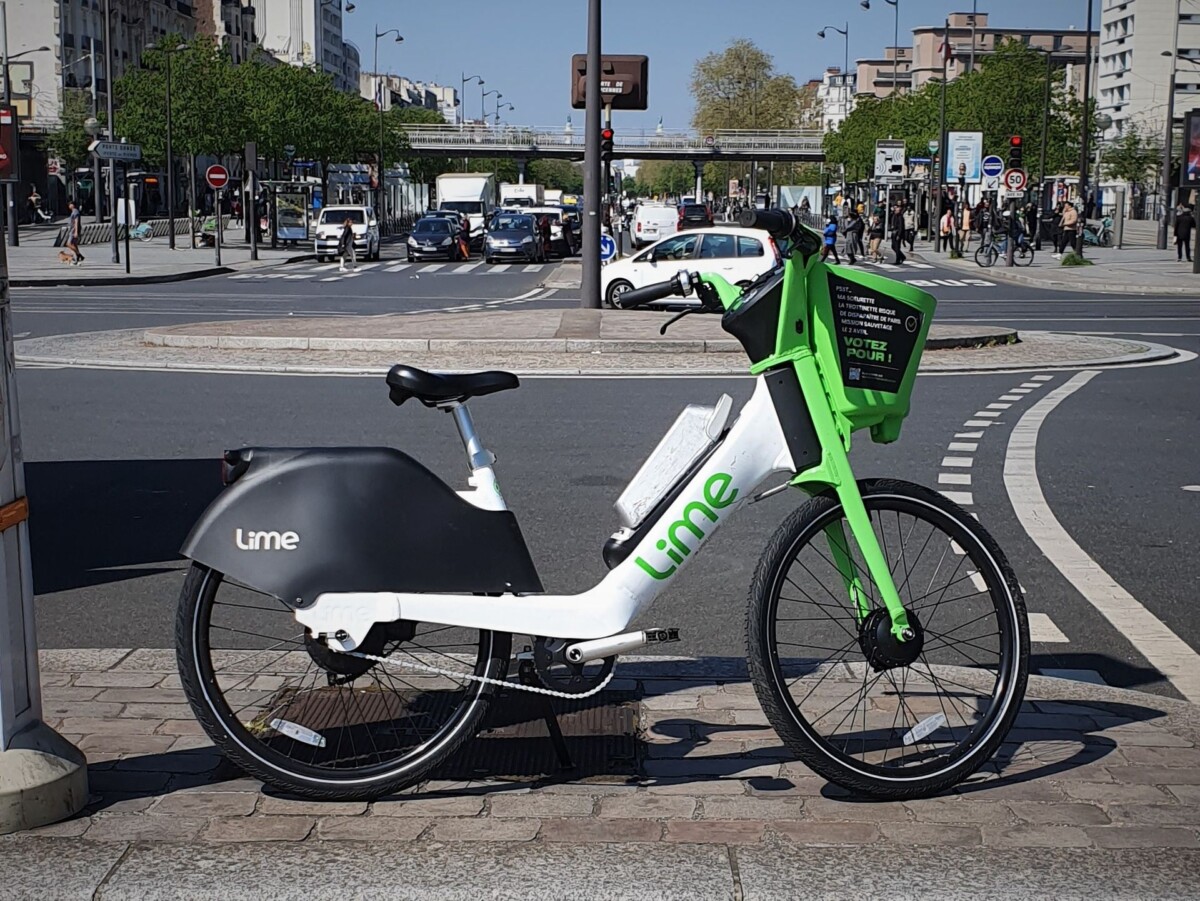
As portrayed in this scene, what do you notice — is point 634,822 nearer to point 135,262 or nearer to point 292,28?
point 135,262

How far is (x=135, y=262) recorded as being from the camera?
4456 cm

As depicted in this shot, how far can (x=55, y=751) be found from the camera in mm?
4016

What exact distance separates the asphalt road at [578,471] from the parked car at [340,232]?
122 ft

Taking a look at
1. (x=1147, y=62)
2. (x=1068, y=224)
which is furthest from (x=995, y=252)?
(x=1147, y=62)

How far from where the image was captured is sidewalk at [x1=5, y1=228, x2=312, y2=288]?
3609 cm

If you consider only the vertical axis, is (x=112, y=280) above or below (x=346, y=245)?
below

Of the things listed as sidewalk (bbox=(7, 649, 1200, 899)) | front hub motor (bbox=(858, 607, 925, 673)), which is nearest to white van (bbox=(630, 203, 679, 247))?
sidewalk (bbox=(7, 649, 1200, 899))

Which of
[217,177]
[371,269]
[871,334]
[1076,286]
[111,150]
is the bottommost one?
[371,269]

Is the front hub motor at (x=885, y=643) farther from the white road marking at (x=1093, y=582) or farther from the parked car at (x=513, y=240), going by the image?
the parked car at (x=513, y=240)

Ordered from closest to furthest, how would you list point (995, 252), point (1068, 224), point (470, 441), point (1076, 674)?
1. point (470, 441)
2. point (1076, 674)
3. point (995, 252)
4. point (1068, 224)

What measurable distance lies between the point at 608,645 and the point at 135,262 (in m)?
42.8

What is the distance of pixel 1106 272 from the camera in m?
39.5

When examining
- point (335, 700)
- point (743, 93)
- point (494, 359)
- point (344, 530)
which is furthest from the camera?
point (743, 93)

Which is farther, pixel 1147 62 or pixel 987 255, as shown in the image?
pixel 1147 62
